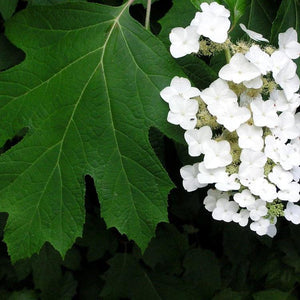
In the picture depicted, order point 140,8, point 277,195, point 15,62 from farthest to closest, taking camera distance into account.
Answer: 1. point 140,8
2. point 15,62
3. point 277,195

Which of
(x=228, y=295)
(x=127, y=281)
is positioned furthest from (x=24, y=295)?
(x=228, y=295)

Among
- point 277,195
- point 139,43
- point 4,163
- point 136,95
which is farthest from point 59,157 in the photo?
point 277,195

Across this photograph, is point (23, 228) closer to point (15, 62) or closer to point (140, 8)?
point (15, 62)

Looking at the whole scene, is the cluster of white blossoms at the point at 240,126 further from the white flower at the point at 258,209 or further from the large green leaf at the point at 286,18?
the large green leaf at the point at 286,18

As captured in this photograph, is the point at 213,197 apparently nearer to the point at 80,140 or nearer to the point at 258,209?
the point at 258,209

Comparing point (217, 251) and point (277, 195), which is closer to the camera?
point (277, 195)

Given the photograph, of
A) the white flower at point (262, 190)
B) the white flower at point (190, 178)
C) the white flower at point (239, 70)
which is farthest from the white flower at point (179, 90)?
the white flower at point (262, 190)

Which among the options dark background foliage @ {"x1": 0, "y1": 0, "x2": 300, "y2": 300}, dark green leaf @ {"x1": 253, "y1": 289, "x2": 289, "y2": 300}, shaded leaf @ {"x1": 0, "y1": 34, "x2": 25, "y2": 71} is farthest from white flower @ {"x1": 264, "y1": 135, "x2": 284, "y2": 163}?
dark green leaf @ {"x1": 253, "y1": 289, "x2": 289, "y2": 300}
